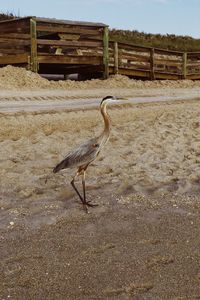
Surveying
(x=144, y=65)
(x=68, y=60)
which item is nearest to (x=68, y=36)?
(x=68, y=60)

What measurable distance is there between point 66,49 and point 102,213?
16.0 meters

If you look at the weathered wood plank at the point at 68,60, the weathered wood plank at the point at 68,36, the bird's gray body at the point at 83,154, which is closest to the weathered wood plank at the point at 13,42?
the weathered wood plank at the point at 68,60

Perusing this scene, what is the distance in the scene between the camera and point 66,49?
73.6 ft

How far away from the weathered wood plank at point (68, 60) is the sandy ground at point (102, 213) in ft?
25.8

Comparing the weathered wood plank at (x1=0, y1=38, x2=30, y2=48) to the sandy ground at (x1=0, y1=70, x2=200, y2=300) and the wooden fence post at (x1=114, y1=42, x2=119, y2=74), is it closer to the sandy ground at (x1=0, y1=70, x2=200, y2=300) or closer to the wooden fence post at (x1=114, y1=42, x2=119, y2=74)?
the wooden fence post at (x1=114, y1=42, x2=119, y2=74)

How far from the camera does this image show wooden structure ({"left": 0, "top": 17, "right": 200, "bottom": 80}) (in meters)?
19.9

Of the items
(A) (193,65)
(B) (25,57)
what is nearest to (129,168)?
(B) (25,57)

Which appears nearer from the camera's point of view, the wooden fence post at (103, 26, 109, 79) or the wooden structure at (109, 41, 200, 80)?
the wooden fence post at (103, 26, 109, 79)

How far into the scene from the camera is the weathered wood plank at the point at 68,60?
67.4 ft

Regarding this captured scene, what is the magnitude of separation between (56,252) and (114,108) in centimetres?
909

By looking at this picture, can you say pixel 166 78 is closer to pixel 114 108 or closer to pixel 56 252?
pixel 114 108

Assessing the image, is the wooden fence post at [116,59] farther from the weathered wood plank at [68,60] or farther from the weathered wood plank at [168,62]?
the weathered wood plank at [168,62]

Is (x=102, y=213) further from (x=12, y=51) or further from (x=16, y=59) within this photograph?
(x=12, y=51)

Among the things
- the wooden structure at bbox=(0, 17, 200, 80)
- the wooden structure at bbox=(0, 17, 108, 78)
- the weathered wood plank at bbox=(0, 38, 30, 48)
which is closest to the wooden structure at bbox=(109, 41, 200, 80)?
the wooden structure at bbox=(0, 17, 200, 80)
